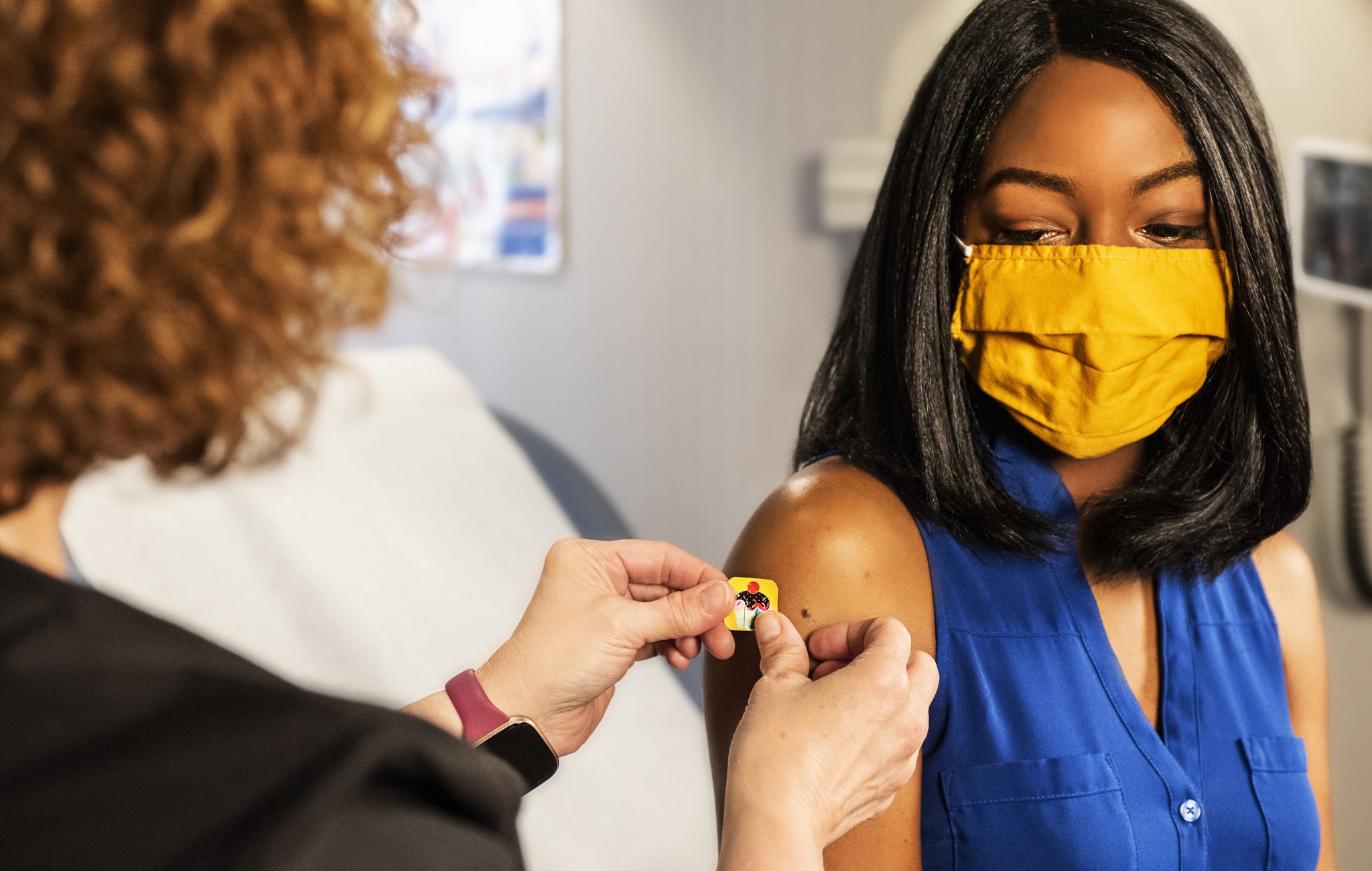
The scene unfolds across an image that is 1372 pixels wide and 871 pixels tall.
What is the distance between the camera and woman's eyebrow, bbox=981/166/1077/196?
1.12 meters

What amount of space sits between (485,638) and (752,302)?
1.11 metres

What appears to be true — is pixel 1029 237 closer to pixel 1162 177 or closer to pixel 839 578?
pixel 1162 177

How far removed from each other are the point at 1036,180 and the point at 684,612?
56 cm

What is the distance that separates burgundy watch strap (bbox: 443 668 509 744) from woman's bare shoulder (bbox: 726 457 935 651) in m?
0.30

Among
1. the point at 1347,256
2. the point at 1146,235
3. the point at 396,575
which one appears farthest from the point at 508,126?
the point at 1146,235

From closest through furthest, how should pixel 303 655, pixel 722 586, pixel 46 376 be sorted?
pixel 46 376 → pixel 722 586 → pixel 303 655

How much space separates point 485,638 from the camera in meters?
2.91

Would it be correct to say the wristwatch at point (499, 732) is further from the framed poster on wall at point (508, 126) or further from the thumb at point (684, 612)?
the framed poster on wall at point (508, 126)

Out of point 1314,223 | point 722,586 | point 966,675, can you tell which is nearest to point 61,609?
point 722,586

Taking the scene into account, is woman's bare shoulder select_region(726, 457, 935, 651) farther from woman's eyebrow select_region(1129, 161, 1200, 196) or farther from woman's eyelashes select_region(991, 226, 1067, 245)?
woman's eyebrow select_region(1129, 161, 1200, 196)

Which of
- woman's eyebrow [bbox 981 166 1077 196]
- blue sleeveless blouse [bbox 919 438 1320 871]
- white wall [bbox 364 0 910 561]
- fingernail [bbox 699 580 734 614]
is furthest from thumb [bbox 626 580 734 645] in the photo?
white wall [bbox 364 0 910 561]

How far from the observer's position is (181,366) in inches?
23.2

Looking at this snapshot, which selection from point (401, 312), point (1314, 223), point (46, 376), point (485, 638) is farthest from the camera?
point (401, 312)

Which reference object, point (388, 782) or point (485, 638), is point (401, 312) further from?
point (388, 782)
